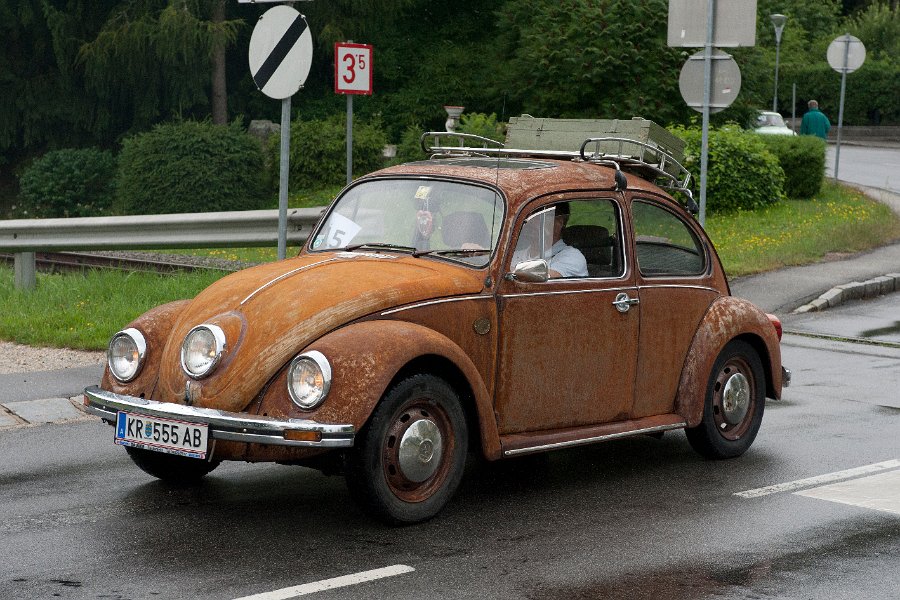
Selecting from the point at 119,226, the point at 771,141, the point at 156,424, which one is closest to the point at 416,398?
the point at 156,424

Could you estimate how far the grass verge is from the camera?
11781mm

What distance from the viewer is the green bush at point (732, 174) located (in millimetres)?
24312

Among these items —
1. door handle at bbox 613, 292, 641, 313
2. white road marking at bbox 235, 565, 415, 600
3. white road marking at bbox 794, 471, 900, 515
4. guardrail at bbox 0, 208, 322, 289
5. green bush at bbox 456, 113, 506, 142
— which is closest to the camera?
white road marking at bbox 235, 565, 415, 600

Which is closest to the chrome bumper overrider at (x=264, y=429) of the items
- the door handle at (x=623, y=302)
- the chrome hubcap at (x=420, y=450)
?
the chrome hubcap at (x=420, y=450)

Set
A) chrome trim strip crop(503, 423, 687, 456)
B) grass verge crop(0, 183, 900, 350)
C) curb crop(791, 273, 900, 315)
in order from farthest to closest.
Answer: curb crop(791, 273, 900, 315)
grass verge crop(0, 183, 900, 350)
chrome trim strip crop(503, 423, 687, 456)

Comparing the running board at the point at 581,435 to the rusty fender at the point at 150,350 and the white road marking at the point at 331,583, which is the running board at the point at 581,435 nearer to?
the white road marking at the point at 331,583

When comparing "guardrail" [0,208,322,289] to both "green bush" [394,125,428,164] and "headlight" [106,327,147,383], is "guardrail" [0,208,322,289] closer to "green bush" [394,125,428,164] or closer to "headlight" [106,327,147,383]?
"headlight" [106,327,147,383]

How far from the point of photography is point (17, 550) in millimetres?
5996

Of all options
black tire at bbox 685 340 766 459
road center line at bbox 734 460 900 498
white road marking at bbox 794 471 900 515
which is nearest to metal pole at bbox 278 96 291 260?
black tire at bbox 685 340 766 459

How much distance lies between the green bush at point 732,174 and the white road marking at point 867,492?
1678 centimetres

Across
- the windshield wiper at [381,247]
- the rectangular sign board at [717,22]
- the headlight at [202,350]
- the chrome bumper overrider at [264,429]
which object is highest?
the rectangular sign board at [717,22]

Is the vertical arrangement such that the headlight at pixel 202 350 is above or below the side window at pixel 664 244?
below

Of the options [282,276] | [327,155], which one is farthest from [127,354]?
[327,155]

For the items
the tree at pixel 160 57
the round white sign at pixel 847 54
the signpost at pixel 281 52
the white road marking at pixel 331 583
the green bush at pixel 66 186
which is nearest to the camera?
the white road marking at pixel 331 583
